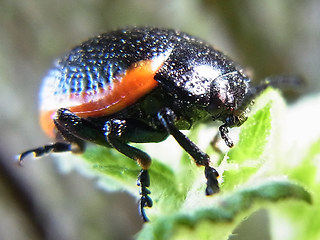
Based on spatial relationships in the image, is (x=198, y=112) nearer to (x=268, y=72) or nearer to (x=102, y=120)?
(x=102, y=120)

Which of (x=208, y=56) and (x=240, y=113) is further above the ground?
(x=208, y=56)

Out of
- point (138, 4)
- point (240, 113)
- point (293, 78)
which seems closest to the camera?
point (240, 113)

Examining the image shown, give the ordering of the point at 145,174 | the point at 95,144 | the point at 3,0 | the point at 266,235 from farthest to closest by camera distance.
Answer: the point at 266,235, the point at 3,0, the point at 95,144, the point at 145,174

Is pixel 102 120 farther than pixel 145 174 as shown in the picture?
Yes

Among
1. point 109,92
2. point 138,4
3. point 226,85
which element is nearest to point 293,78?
point 226,85

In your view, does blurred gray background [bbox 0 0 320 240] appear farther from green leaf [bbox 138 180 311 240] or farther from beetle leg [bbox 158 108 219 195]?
green leaf [bbox 138 180 311 240]

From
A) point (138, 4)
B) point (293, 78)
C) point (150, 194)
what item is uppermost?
point (138, 4)

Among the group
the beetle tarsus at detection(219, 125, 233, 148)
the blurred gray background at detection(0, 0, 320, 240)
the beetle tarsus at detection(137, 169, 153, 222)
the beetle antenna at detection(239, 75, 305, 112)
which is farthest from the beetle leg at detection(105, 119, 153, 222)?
the blurred gray background at detection(0, 0, 320, 240)
